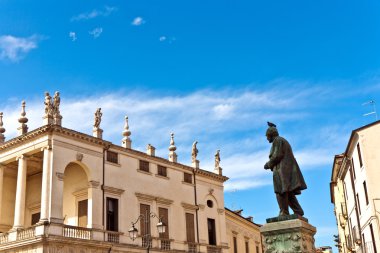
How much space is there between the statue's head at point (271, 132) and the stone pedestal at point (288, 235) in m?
1.92

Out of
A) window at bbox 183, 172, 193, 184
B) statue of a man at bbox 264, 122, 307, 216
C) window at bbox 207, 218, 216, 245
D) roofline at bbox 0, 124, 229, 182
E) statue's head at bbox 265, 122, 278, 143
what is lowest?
statue of a man at bbox 264, 122, 307, 216

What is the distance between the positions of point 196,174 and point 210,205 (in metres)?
2.95

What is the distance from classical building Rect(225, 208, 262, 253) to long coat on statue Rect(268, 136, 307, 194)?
32989mm

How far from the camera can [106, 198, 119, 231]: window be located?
3148cm

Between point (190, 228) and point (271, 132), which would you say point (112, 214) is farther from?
point (271, 132)

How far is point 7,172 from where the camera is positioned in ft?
111

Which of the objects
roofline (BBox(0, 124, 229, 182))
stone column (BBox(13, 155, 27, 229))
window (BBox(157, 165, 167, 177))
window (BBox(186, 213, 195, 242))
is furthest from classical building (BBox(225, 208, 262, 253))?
stone column (BBox(13, 155, 27, 229))

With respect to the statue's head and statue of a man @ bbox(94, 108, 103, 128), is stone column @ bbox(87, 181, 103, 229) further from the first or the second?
the statue's head

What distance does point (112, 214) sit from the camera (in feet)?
104

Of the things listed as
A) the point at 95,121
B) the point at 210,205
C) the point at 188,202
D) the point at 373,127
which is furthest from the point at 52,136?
the point at 373,127

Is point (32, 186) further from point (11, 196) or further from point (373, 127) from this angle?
point (373, 127)

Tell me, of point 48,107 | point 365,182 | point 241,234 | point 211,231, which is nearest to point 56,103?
point 48,107

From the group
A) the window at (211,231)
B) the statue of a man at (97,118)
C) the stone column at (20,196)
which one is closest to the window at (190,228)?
the window at (211,231)

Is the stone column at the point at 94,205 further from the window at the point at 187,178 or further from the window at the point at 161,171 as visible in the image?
the window at the point at 187,178
